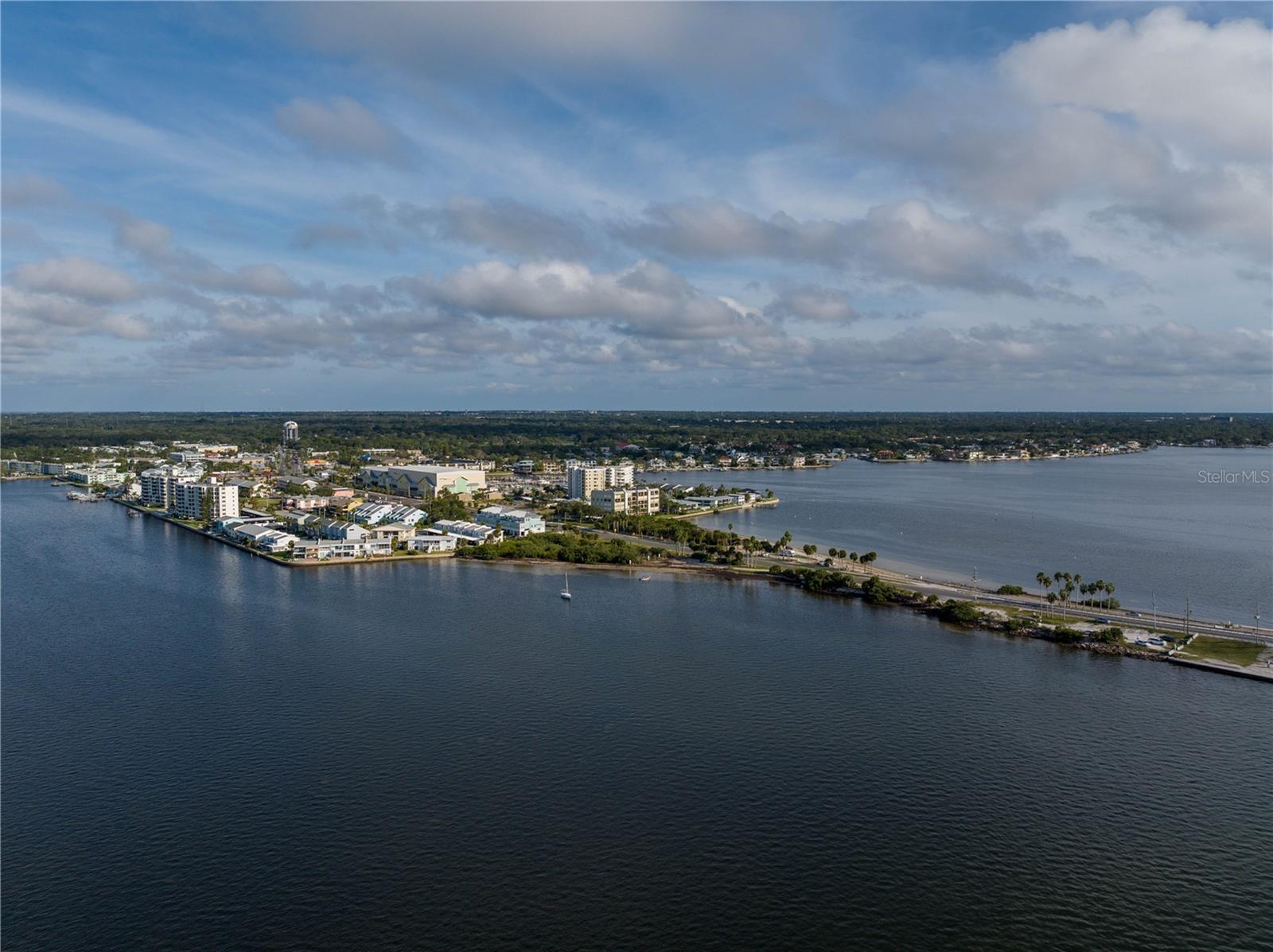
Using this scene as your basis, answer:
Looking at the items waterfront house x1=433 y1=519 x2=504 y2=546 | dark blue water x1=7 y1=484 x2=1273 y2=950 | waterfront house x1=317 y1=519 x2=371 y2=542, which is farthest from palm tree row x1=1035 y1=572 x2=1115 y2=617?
waterfront house x1=317 y1=519 x2=371 y2=542

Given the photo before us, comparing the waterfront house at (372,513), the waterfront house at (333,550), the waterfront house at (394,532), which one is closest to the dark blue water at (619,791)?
the waterfront house at (333,550)

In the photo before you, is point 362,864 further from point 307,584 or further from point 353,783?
point 307,584

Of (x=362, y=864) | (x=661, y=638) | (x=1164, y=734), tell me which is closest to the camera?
(x=362, y=864)

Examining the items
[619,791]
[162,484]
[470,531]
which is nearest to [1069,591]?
[619,791]

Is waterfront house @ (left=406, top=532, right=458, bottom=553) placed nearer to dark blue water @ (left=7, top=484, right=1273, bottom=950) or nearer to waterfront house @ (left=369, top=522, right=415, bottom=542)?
waterfront house @ (left=369, top=522, right=415, bottom=542)

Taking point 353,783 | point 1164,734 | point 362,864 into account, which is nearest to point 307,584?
point 353,783

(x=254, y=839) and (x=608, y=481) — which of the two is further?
(x=608, y=481)

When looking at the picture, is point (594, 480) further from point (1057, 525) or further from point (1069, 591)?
point (1069, 591)
